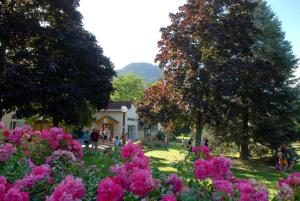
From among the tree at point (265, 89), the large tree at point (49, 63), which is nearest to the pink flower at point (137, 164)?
the large tree at point (49, 63)

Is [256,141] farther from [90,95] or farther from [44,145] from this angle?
[44,145]

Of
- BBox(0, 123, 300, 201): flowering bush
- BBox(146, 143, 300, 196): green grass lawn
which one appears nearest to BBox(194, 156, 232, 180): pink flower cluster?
BBox(0, 123, 300, 201): flowering bush

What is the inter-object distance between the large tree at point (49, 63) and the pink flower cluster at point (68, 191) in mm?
14270

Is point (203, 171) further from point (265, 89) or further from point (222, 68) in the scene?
point (265, 89)

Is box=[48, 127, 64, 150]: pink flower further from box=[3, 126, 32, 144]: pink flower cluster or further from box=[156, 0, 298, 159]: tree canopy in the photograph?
box=[156, 0, 298, 159]: tree canopy

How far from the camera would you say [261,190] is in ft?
10.8

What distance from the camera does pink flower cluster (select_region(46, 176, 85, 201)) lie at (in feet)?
9.46

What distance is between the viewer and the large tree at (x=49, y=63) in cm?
1712

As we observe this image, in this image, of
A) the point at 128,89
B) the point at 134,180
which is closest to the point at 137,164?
the point at 134,180

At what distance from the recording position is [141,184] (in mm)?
3119

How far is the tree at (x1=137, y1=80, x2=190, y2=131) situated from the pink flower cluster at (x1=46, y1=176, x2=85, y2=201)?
21.0 m

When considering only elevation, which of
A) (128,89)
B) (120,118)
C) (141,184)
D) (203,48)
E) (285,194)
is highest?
(128,89)

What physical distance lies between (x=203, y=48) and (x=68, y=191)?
2203 cm

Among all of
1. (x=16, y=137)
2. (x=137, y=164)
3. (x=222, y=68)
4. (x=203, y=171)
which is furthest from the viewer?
(x=222, y=68)
